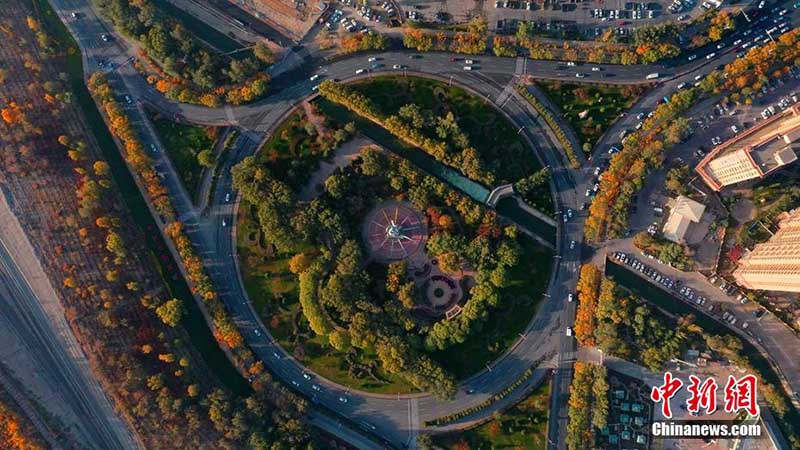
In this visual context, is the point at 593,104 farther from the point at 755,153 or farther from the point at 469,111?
the point at 755,153

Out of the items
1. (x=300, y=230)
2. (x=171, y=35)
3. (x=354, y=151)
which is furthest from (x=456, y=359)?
(x=171, y=35)

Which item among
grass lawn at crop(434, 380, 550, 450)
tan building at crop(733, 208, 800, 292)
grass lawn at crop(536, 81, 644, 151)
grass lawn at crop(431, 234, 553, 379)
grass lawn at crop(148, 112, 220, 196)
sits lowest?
grass lawn at crop(434, 380, 550, 450)

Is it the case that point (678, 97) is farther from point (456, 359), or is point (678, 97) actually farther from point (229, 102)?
point (229, 102)

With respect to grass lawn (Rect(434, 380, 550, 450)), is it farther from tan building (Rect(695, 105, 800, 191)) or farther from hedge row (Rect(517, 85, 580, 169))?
tan building (Rect(695, 105, 800, 191))

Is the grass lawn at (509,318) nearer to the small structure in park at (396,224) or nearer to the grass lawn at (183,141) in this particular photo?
the small structure in park at (396,224)

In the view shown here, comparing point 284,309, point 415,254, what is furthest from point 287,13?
point 284,309

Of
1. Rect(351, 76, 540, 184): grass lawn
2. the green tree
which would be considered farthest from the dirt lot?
the green tree

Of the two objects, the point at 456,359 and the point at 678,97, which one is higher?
the point at 678,97
